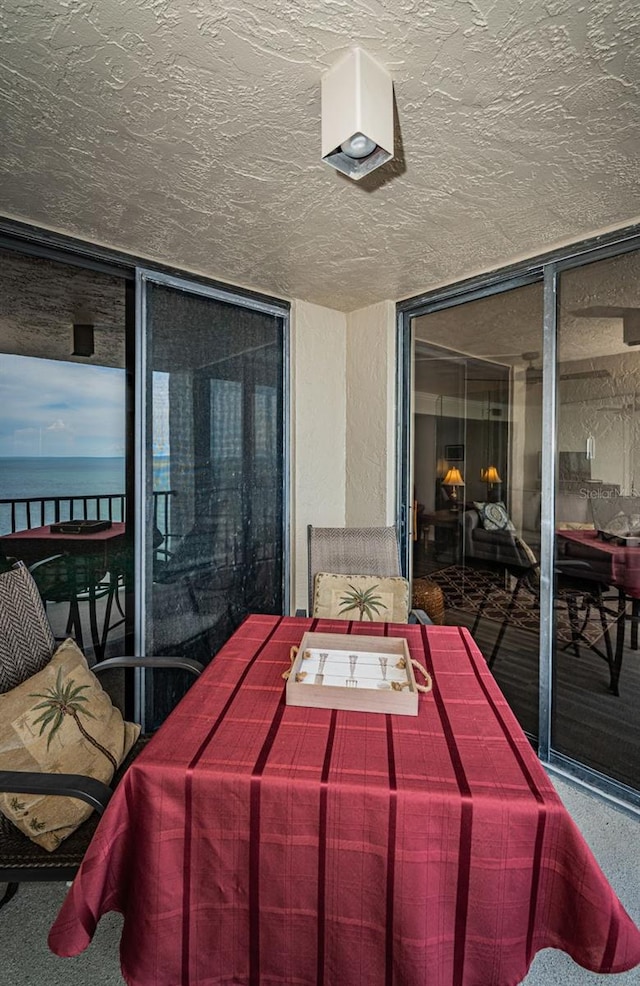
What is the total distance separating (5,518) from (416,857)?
80.7 inches

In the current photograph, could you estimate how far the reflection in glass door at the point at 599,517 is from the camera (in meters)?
2.18

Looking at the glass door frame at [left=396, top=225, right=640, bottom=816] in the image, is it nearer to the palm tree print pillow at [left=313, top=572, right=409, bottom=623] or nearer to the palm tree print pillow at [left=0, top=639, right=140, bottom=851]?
the palm tree print pillow at [left=313, top=572, right=409, bottom=623]

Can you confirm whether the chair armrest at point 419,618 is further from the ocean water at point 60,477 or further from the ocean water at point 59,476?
the ocean water at point 59,476

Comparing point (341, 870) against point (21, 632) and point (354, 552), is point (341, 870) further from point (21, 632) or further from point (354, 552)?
point (354, 552)

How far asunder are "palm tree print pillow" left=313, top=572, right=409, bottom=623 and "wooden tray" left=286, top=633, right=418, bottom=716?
0.62 m

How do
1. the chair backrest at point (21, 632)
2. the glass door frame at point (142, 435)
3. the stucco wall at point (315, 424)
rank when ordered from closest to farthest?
1. the chair backrest at point (21, 632)
2. the glass door frame at point (142, 435)
3. the stucco wall at point (315, 424)

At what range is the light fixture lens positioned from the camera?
1.23 meters

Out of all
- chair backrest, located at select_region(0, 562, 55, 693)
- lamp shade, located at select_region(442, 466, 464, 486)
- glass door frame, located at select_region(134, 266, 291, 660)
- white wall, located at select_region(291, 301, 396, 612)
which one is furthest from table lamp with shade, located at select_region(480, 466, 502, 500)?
chair backrest, located at select_region(0, 562, 55, 693)

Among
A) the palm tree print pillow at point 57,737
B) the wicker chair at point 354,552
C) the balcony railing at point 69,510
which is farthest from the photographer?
the wicker chair at point 354,552

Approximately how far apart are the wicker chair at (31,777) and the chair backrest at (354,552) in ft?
3.01

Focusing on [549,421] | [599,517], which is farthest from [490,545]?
[549,421]

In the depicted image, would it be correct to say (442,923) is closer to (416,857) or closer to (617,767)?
(416,857)

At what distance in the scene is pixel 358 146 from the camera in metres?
1.26

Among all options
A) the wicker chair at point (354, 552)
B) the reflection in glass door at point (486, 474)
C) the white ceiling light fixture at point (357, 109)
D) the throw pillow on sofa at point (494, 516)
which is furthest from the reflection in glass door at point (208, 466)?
the white ceiling light fixture at point (357, 109)
